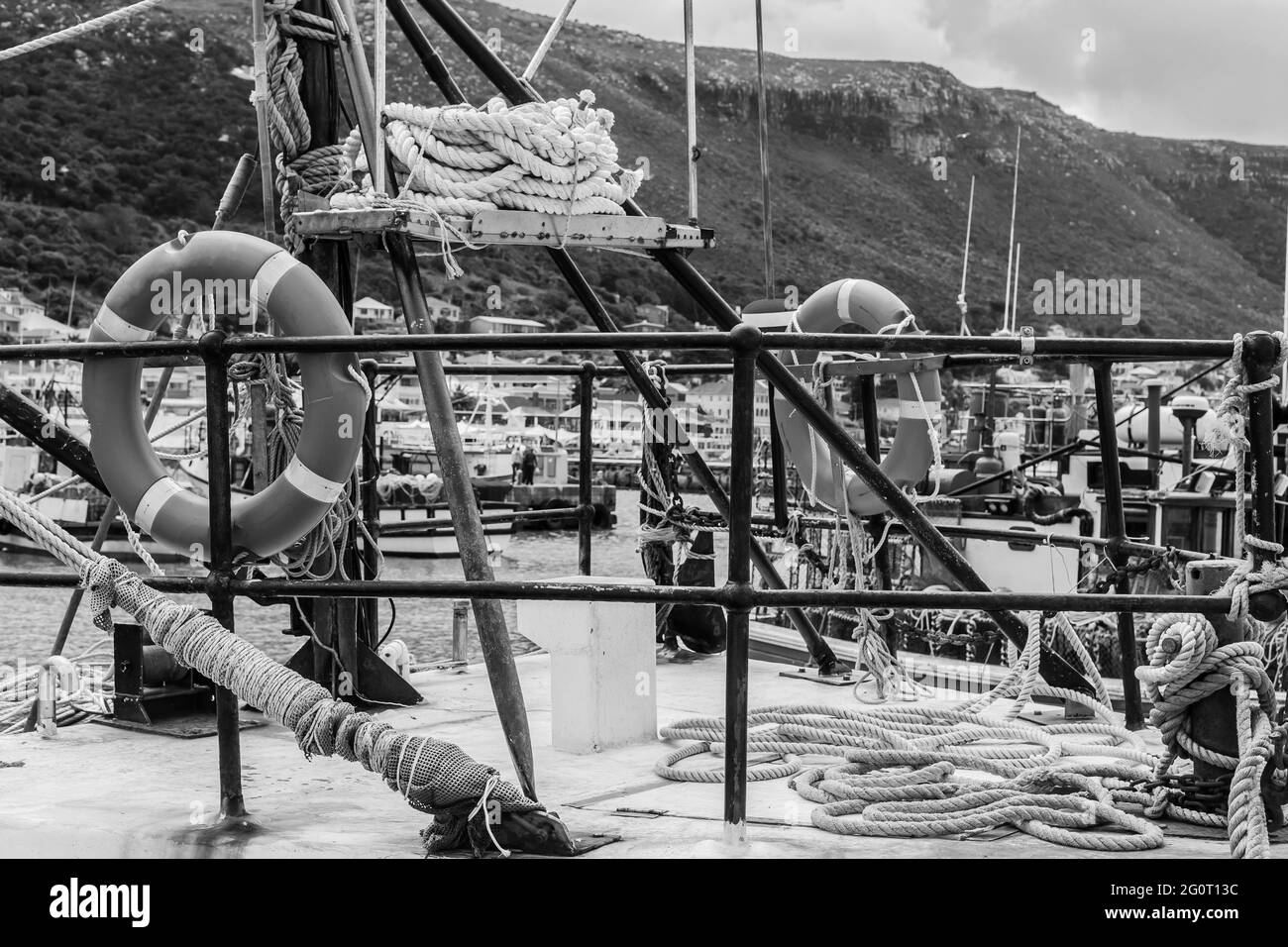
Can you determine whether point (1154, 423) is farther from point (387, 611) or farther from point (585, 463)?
point (387, 611)

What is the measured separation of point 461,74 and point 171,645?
120732mm

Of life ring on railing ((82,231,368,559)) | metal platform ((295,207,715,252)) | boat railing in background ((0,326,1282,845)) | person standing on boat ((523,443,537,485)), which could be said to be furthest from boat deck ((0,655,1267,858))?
person standing on boat ((523,443,537,485))

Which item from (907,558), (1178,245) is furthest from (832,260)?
(907,558)

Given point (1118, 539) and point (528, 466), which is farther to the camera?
point (528, 466)

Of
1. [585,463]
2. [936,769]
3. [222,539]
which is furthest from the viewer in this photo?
[585,463]

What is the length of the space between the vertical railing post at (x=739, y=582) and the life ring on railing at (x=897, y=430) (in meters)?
2.05

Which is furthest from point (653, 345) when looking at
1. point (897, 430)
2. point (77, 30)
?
point (77, 30)

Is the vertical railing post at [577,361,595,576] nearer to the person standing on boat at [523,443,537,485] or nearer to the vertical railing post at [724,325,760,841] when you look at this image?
the vertical railing post at [724,325,760,841]

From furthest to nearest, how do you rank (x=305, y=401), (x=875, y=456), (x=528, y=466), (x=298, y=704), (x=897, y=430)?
(x=528, y=466)
(x=875, y=456)
(x=897, y=430)
(x=305, y=401)
(x=298, y=704)

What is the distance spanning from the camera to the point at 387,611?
2831 cm

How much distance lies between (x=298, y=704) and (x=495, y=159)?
2219 mm

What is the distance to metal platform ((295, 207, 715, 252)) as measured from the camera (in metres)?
4.71

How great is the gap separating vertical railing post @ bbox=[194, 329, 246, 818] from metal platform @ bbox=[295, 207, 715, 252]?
1016mm
